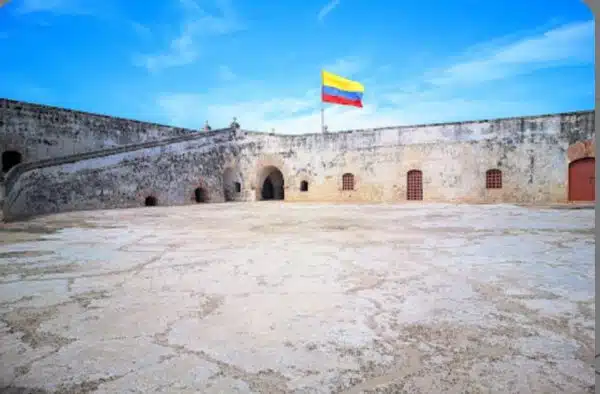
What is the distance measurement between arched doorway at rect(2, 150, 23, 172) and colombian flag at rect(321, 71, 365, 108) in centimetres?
1378

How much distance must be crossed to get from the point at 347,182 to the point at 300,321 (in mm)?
16093

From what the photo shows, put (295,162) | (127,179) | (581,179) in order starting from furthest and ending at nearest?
(295,162)
(581,179)
(127,179)

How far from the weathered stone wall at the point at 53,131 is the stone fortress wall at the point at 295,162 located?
4 centimetres

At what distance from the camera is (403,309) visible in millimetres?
2125

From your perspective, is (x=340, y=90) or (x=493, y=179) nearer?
(x=493, y=179)

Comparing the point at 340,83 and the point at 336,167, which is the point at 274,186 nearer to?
the point at 336,167

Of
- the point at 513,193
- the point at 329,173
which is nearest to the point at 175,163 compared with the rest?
the point at 329,173

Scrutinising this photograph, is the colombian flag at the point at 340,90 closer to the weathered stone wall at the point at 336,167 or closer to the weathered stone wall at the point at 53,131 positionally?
the weathered stone wall at the point at 336,167

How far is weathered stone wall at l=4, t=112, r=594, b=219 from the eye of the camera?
1196 centimetres

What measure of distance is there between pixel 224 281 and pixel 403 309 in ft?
4.47

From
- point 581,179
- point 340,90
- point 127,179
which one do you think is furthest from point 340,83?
point 127,179

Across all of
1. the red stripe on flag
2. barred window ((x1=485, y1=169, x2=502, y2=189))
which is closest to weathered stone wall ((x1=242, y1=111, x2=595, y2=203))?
barred window ((x1=485, y1=169, x2=502, y2=189))

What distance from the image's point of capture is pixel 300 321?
1.98 m

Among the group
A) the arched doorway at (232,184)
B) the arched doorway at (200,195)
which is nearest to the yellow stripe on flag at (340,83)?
the arched doorway at (232,184)
